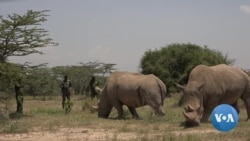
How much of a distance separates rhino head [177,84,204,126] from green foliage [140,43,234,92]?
23.6 meters

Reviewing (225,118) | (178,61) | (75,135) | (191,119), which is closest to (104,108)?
(191,119)

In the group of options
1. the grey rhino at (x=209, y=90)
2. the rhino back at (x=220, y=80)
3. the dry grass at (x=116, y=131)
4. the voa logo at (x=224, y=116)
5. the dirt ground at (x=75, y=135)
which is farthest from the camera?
the rhino back at (x=220, y=80)

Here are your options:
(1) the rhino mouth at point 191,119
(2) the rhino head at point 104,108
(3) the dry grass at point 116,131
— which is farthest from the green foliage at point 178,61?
(1) the rhino mouth at point 191,119

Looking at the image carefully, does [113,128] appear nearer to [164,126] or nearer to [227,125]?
[164,126]

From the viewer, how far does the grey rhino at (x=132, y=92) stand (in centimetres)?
1638

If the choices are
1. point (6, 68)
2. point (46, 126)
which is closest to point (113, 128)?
point (46, 126)

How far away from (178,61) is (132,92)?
22994mm

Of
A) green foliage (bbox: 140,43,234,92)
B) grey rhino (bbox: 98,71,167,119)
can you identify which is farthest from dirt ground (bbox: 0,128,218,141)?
green foliage (bbox: 140,43,234,92)

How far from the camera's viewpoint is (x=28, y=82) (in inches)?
735

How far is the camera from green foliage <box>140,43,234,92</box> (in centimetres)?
3809

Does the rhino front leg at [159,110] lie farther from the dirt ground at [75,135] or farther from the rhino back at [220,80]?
the dirt ground at [75,135]

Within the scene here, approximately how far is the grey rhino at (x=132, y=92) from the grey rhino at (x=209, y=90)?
2.14 m

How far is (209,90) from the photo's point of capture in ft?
46.7

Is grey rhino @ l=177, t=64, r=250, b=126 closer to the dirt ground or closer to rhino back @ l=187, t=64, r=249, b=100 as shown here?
rhino back @ l=187, t=64, r=249, b=100
